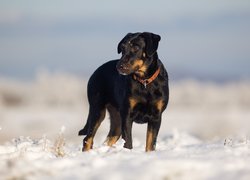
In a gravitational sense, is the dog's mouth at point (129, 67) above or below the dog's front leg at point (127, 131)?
above

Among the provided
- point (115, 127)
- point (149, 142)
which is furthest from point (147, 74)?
point (115, 127)

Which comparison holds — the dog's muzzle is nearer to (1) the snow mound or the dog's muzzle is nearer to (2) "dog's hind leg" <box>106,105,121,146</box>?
(2) "dog's hind leg" <box>106,105,121,146</box>

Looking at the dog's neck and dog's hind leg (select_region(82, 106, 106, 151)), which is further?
dog's hind leg (select_region(82, 106, 106, 151))

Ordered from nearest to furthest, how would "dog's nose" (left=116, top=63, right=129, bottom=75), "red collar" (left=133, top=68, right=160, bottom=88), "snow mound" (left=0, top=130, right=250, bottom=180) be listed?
"snow mound" (left=0, top=130, right=250, bottom=180), "dog's nose" (left=116, top=63, right=129, bottom=75), "red collar" (left=133, top=68, right=160, bottom=88)

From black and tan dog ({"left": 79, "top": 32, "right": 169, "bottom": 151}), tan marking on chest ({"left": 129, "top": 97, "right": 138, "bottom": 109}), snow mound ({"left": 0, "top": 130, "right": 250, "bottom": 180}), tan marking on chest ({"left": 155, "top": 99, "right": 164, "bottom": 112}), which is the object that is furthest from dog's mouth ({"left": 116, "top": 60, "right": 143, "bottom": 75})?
snow mound ({"left": 0, "top": 130, "right": 250, "bottom": 180})

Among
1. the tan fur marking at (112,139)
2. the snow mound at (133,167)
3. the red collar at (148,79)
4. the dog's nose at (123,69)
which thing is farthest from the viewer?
the tan fur marking at (112,139)

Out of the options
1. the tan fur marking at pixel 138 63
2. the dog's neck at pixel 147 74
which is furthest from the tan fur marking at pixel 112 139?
the tan fur marking at pixel 138 63

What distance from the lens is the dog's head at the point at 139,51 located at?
10558 millimetres

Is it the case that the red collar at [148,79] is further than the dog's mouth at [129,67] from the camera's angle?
Yes

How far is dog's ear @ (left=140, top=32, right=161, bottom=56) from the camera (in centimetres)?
1062

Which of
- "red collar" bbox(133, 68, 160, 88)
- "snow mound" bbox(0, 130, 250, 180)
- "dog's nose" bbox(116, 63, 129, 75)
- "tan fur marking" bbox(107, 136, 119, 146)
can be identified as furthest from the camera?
"tan fur marking" bbox(107, 136, 119, 146)

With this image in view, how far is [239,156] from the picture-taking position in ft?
26.2

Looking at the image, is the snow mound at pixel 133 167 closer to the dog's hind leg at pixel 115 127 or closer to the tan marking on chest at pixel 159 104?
the tan marking on chest at pixel 159 104

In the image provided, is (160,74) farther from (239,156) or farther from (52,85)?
(52,85)
